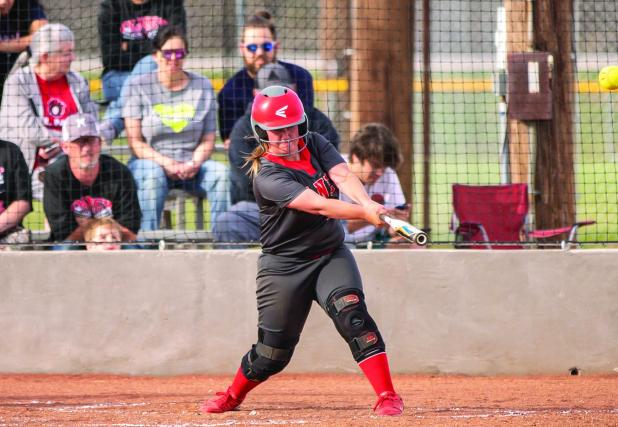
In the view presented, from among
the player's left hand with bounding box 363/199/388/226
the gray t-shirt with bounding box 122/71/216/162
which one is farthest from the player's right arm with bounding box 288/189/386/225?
the gray t-shirt with bounding box 122/71/216/162

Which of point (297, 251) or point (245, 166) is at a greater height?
point (245, 166)

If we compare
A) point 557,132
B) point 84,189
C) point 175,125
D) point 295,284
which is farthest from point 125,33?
point 295,284

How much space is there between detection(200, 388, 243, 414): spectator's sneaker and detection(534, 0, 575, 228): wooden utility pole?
392 centimetres

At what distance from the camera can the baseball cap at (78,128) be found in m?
8.57

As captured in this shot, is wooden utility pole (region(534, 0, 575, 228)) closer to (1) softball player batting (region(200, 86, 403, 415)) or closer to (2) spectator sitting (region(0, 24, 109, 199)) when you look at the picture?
(1) softball player batting (region(200, 86, 403, 415))

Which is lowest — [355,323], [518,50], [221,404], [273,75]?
[221,404]

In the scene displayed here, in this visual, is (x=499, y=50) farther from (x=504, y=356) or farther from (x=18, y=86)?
(x=18, y=86)

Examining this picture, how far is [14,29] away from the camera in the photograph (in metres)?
9.31

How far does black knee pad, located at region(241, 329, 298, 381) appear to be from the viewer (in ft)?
19.7

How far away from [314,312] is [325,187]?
7.94 ft

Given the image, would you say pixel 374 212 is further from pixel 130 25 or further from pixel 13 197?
pixel 130 25

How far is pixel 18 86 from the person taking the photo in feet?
29.8

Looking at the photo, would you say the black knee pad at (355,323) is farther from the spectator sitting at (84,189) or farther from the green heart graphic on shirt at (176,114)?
the green heart graphic on shirt at (176,114)

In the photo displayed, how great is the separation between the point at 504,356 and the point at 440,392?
103cm
